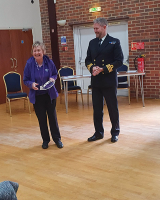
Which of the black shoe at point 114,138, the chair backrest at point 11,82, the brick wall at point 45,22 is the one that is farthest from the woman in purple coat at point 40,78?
the brick wall at point 45,22

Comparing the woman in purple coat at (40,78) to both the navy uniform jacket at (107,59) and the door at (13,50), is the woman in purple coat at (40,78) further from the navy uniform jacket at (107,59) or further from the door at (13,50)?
the door at (13,50)

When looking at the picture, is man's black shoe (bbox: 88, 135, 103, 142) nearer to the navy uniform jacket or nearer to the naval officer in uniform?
the naval officer in uniform

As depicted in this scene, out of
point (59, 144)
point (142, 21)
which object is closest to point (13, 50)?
point (142, 21)

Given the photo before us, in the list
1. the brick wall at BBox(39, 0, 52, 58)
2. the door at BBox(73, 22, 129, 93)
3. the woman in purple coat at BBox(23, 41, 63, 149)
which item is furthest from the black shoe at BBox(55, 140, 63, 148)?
the brick wall at BBox(39, 0, 52, 58)

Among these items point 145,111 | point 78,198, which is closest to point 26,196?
point 78,198

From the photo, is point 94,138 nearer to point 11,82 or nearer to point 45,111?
point 45,111

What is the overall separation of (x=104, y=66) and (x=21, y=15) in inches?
191

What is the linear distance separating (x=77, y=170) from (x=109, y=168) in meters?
0.36

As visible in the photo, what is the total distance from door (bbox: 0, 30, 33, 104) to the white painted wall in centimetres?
17

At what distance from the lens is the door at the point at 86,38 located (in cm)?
688

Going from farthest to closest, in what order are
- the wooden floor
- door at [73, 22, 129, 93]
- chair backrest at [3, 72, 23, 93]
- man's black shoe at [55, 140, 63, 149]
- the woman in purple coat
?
door at [73, 22, 129, 93] → chair backrest at [3, 72, 23, 93] → man's black shoe at [55, 140, 63, 149] → the woman in purple coat → the wooden floor

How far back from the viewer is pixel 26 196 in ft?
8.12

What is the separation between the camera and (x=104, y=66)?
138 inches

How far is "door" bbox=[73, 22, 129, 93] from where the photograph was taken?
6883mm
